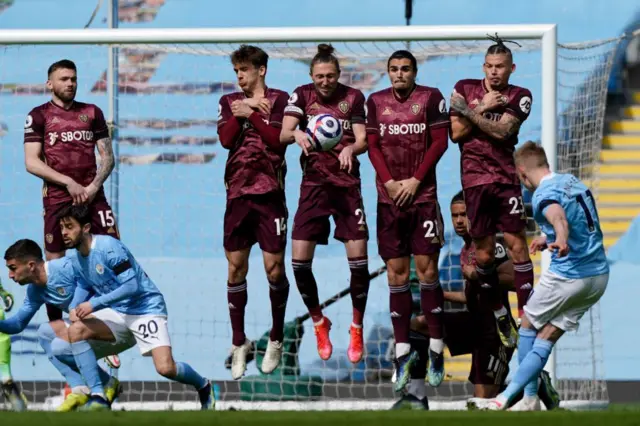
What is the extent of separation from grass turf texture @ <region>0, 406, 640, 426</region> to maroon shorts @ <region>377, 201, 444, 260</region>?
2075 mm

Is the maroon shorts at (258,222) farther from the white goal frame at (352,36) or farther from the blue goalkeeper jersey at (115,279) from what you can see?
the white goal frame at (352,36)

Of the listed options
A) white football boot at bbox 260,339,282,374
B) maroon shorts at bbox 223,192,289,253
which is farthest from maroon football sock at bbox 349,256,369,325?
white football boot at bbox 260,339,282,374

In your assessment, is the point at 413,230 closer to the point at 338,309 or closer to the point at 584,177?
the point at 584,177

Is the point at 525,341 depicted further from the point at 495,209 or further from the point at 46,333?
the point at 46,333

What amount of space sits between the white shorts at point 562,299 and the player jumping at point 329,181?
1.47 m

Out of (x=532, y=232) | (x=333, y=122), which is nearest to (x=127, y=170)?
(x=532, y=232)

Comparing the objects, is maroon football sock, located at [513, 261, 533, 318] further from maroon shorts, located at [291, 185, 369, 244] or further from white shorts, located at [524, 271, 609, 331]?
maroon shorts, located at [291, 185, 369, 244]

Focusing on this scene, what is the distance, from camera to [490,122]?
31.5 feet

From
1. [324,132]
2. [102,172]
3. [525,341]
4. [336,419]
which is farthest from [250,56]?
[336,419]

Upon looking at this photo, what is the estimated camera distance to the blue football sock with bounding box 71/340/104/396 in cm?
929

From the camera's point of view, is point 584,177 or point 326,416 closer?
point 326,416

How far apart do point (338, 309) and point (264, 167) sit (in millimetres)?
4385

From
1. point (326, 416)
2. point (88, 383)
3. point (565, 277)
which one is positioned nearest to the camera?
point (326, 416)

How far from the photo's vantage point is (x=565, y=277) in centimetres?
865
